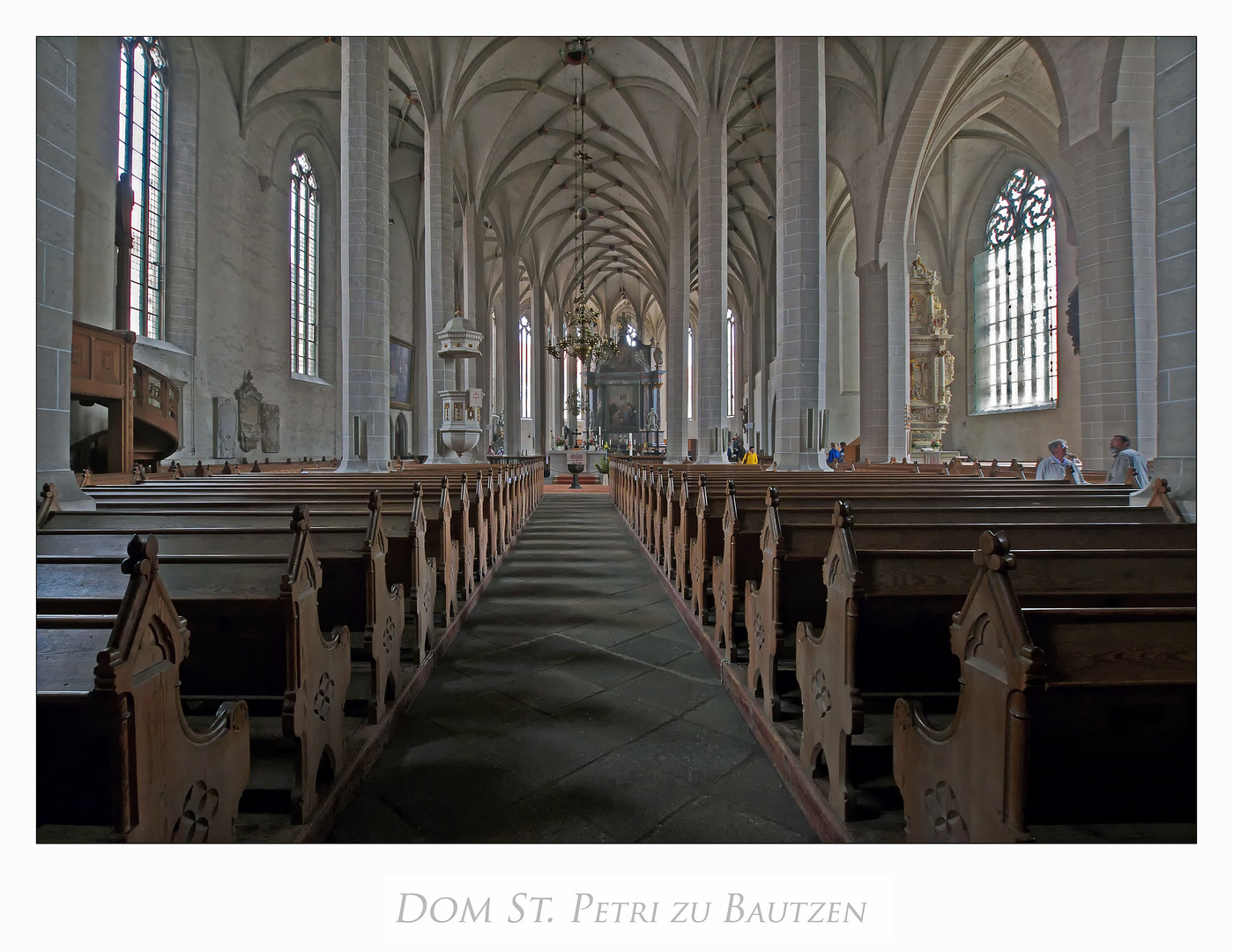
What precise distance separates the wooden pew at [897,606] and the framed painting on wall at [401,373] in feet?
67.6

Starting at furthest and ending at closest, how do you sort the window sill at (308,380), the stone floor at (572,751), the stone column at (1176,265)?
the window sill at (308,380) < the stone column at (1176,265) < the stone floor at (572,751)

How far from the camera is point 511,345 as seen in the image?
24.6 meters

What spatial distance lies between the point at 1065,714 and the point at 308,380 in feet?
59.4

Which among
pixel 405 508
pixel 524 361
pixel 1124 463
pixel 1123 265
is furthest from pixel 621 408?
pixel 405 508

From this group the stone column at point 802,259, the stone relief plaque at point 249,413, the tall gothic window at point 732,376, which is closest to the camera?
the stone column at point 802,259

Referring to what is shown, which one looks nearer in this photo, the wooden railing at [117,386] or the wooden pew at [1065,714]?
the wooden pew at [1065,714]

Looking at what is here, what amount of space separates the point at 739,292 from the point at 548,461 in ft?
44.2

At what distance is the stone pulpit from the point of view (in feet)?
55.5

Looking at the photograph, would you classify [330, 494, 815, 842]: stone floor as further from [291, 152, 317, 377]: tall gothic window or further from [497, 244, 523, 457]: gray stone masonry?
[497, 244, 523, 457]: gray stone masonry

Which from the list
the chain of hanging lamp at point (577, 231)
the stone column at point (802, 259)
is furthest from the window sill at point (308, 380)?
the stone column at point (802, 259)

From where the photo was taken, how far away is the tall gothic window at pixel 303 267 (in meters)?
16.4

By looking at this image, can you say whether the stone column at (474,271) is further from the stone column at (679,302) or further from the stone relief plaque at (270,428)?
the stone column at (679,302)

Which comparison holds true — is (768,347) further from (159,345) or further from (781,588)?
(781,588)
